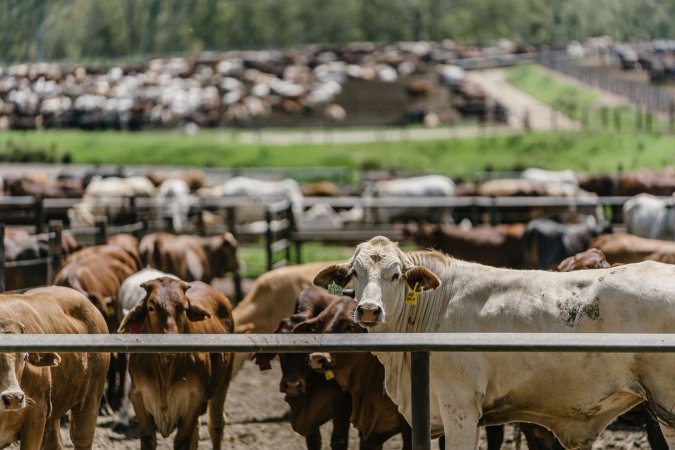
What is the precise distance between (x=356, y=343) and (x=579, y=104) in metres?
49.6

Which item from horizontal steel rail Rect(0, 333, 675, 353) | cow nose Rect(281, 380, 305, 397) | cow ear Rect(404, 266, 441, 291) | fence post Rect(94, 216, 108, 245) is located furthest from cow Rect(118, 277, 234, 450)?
fence post Rect(94, 216, 108, 245)

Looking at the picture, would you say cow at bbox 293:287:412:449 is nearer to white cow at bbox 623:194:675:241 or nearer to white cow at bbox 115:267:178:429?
white cow at bbox 115:267:178:429

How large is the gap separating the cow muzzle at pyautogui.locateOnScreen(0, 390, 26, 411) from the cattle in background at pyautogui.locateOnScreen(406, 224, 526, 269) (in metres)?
12.4

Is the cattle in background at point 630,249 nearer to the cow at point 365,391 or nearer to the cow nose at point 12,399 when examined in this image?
the cow at point 365,391

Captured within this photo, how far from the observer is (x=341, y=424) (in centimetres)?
902

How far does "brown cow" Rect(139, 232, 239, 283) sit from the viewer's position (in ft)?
52.3

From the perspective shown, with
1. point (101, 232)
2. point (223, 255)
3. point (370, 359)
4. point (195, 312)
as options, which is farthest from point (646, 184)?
point (195, 312)

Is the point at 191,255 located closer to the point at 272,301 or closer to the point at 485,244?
the point at 272,301

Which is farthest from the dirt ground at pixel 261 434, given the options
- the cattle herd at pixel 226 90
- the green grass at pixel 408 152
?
the cattle herd at pixel 226 90

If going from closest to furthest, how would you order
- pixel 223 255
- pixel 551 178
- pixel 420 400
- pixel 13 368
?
1. pixel 420 400
2. pixel 13 368
3. pixel 223 255
4. pixel 551 178

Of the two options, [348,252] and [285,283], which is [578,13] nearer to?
[348,252]

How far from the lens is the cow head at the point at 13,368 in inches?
231

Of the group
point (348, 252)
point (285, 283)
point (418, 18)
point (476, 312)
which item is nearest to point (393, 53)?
point (418, 18)

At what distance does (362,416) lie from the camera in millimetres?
8602
